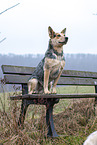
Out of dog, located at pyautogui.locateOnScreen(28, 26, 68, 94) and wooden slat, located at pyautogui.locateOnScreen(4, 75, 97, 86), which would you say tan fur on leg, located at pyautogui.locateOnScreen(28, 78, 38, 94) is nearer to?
dog, located at pyautogui.locateOnScreen(28, 26, 68, 94)

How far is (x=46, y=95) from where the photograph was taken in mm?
2625

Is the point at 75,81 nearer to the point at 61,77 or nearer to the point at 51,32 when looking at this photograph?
the point at 61,77

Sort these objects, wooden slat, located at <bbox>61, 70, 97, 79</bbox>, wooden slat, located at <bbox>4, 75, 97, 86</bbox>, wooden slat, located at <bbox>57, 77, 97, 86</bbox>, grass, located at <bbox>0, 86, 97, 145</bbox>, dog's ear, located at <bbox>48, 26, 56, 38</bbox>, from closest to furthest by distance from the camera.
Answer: grass, located at <bbox>0, 86, 97, 145</bbox> → dog's ear, located at <bbox>48, 26, 56, 38</bbox> → wooden slat, located at <bbox>4, 75, 97, 86</bbox> → wooden slat, located at <bbox>57, 77, 97, 86</bbox> → wooden slat, located at <bbox>61, 70, 97, 79</bbox>

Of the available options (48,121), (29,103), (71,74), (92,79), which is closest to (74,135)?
(48,121)

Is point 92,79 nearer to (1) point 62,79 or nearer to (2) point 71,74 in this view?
(2) point 71,74

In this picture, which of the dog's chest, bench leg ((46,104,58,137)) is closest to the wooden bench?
bench leg ((46,104,58,137))

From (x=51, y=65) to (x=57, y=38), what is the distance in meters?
0.38

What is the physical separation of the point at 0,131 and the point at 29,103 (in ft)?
1.89

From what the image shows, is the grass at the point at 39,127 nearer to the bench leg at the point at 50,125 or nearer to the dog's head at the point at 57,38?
the bench leg at the point at 50,125

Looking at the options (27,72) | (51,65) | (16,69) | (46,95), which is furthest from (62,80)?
(46,95)

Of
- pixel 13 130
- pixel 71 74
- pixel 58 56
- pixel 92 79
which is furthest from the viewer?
pixel 92 79

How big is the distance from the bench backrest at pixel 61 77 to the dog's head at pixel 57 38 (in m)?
0.82

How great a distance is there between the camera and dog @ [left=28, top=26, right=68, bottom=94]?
2887mm

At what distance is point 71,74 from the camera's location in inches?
171
